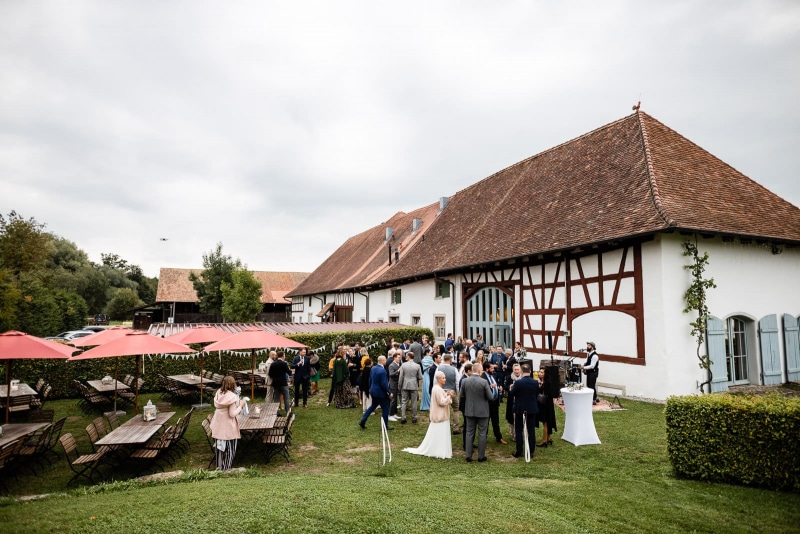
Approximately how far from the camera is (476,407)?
8.25 m

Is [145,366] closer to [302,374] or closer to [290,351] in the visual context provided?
[290,351]

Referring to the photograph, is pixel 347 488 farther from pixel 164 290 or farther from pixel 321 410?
pixel 164 290

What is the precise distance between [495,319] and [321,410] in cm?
800

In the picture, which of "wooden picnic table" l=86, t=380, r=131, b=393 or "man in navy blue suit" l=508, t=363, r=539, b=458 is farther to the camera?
"wooden picnic table" l=86, t=380, r=131, b=393

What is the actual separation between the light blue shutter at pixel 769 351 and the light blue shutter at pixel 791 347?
479mm

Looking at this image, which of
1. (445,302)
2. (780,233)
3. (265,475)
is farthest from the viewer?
(445,302)

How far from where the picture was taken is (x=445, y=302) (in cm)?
2092

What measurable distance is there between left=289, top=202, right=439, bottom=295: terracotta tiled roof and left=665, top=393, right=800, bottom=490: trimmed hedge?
19.8 metres

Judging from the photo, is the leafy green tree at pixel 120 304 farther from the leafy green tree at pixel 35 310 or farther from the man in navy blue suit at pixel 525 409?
the man in navy blue suit at pixel 525 409

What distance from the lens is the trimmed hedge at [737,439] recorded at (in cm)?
604

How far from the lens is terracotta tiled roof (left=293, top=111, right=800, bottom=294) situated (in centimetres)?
1234

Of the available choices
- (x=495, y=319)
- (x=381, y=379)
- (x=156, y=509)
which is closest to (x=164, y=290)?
(x=495, y=319)

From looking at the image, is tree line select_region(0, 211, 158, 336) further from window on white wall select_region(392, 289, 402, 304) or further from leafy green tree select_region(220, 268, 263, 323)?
window on white wall select_region(392, 289, 402, 304)

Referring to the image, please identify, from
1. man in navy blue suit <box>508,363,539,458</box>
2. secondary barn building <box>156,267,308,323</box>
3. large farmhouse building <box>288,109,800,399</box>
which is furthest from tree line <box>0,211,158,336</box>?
man in navy blue suit <box>508,363,539,458</box>
